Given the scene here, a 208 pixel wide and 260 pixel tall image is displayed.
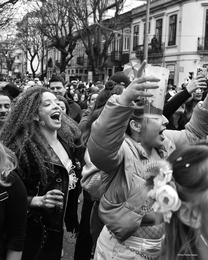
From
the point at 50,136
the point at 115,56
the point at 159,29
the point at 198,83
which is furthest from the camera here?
the point at 115,56

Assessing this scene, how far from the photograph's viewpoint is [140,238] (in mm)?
1934

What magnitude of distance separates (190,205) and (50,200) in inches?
51.0

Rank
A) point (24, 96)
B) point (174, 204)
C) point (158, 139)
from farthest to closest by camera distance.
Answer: point (24, 96) → point (158, 139) → point (174, 204)

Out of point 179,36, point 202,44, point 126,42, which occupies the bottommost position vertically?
point 202,44

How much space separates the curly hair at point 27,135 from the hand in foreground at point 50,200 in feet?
0.55

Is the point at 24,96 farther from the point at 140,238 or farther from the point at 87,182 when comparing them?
the point at 140,238

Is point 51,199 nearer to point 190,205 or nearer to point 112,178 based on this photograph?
point 112,178

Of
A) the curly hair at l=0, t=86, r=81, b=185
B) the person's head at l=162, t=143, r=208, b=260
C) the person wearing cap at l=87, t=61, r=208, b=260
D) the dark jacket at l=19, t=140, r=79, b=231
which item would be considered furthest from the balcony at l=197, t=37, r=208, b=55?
the person's head at l=162, t=143, r=208, b=260

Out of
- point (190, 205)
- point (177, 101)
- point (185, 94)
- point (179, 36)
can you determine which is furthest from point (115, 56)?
point (190, 205)

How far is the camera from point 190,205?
1354 mm

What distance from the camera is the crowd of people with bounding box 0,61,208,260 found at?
1378mm

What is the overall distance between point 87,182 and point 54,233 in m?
0.47

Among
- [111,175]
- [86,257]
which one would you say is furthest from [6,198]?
[86,257]

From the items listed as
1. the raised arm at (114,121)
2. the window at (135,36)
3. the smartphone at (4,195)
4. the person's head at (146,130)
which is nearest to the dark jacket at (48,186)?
the smartphone at (4,195)
